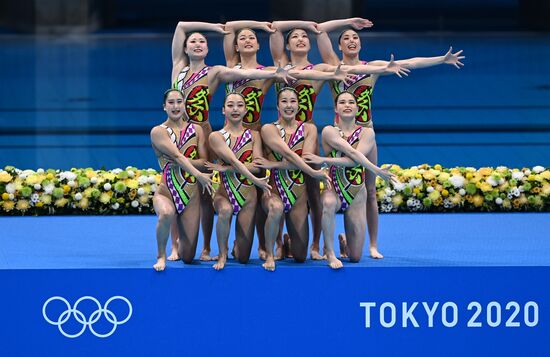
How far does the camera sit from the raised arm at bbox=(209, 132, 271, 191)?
22.9 feet

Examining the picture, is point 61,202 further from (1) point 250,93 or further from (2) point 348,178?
(2) point 348,178

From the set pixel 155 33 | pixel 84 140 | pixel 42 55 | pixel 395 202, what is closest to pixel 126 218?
pixel 395 202

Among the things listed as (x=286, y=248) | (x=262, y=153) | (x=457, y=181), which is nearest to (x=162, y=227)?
(x=262, y=153)

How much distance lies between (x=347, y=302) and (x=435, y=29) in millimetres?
17665

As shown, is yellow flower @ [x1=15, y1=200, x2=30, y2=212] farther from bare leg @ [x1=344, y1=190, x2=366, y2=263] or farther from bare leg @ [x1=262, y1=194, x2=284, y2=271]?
bare leg @ [x1=344, y1=190, x2=366, y2=263]

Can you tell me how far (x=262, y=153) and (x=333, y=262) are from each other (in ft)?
2.55

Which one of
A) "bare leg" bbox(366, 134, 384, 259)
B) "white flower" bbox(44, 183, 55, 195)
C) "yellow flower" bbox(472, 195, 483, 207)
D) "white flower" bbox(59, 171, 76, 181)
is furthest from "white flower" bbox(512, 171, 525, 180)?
"white flower" bbox(44, 183, 55, 195)

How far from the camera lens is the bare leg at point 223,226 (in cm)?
695

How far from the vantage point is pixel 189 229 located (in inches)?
280

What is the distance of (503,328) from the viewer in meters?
6.85

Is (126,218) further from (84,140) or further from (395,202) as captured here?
(84,140)

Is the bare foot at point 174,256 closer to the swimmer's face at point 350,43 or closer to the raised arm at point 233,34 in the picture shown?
the raised arm at point 233,34

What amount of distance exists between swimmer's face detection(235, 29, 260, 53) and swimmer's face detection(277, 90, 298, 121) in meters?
0.43

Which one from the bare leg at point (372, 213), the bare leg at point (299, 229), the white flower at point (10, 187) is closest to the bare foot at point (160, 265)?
the bare leg at point (299, 229)
